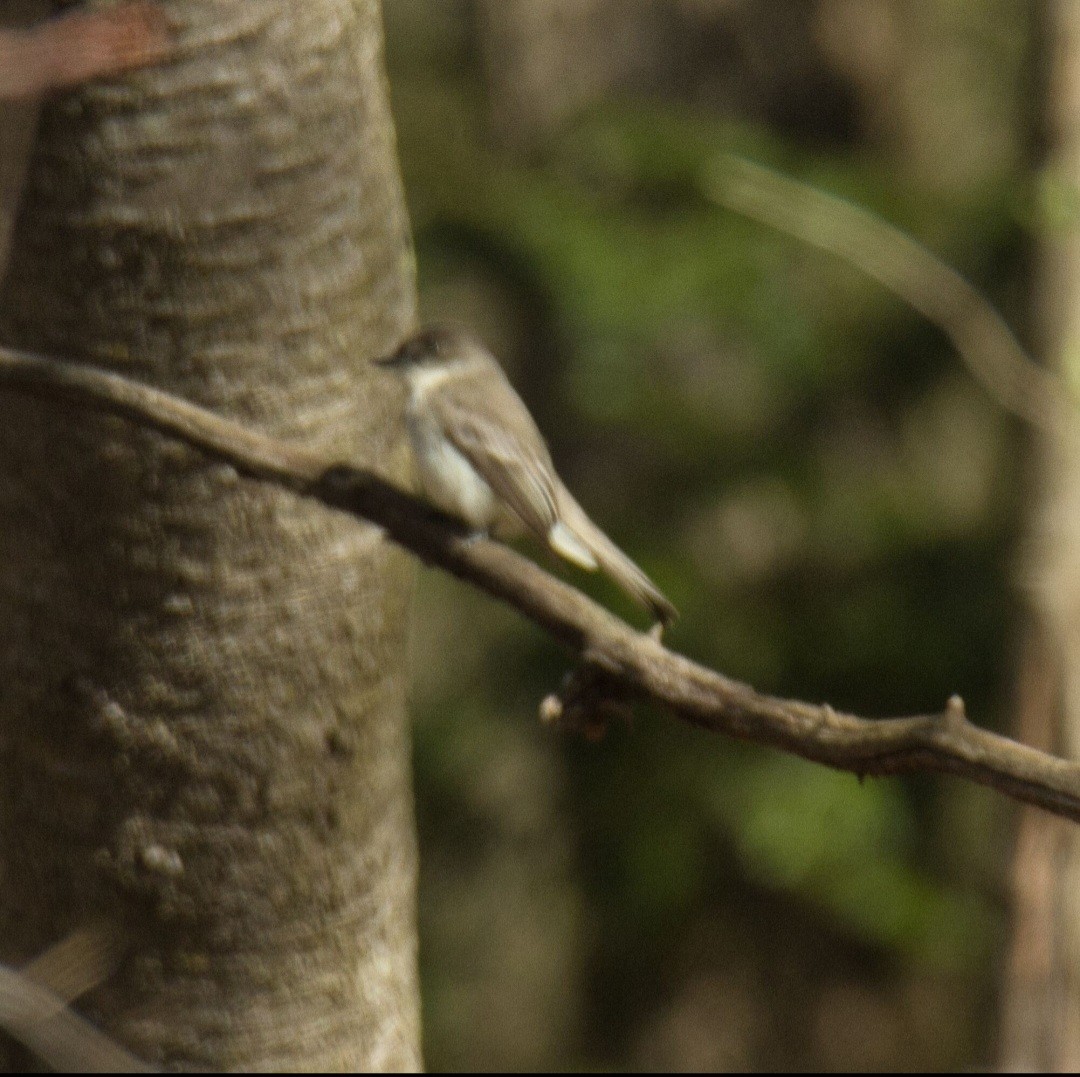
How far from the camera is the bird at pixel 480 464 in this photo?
3492 mm

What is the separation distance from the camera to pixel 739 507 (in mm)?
5844

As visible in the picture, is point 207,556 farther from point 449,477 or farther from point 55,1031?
point 449,477

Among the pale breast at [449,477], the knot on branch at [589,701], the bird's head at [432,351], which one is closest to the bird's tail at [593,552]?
the pale breast at [449,477]

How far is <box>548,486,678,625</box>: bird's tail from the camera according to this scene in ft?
10.4

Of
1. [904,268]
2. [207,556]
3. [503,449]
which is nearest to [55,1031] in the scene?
[207,556]

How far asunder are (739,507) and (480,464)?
2345 millimetres

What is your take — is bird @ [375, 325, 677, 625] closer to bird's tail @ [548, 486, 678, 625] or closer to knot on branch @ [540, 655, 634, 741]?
bird's tail @ [548, 486, 678, 625]

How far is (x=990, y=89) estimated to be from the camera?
26.6 ft

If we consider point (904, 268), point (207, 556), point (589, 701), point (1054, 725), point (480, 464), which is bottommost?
point (589, 701)

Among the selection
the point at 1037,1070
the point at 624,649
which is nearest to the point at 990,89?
the point at 1037,1070

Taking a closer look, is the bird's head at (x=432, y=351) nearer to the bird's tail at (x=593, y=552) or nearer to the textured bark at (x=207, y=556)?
the textured bark at (x=207, y=556)

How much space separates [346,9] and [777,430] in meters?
3.14

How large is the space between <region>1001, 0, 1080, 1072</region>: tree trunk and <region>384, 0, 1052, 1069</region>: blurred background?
9 centimetres

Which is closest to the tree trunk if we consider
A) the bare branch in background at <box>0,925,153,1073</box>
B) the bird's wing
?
the bird's wing
